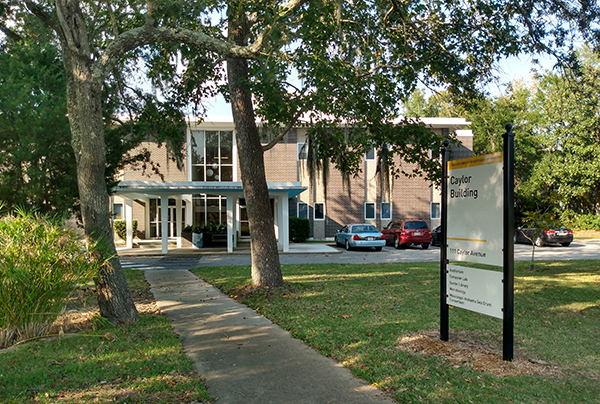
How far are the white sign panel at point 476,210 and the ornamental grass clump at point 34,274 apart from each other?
16.8 feet

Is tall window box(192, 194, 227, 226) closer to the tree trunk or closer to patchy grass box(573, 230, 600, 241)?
the tree trunk

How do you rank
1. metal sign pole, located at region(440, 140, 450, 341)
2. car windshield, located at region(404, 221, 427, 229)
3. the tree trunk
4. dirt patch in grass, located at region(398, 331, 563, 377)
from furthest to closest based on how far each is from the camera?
car windshield, located at region(404, 221, 427, 229)
the tree trunk
metal sign pole, located at region(440, 140, 450, 341)
dirt patch in grass, located at region(398, 331, 563, 377)

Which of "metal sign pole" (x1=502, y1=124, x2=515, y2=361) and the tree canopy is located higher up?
the tree canopy

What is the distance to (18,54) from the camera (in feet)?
44.4

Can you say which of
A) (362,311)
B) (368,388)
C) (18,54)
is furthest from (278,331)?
(18,54)

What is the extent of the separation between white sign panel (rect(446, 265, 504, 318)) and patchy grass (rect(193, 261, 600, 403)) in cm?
58

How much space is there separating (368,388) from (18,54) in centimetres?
1380

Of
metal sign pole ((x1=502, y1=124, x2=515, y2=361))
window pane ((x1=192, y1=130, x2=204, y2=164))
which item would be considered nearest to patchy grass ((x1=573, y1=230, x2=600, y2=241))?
window pane ((x1=192, y1=130, x2=204, y2=164))

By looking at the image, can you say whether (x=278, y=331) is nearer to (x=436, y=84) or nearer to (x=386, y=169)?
(x=386, y=169)

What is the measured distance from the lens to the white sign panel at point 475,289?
563 cm

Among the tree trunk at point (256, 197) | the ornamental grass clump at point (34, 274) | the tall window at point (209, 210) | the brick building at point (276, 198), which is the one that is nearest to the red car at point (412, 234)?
the brick building at point (276, 198)

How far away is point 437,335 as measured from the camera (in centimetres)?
675

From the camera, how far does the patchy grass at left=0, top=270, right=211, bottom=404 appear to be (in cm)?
451

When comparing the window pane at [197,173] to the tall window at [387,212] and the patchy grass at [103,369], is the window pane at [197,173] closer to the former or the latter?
the tall window at [387,212]
